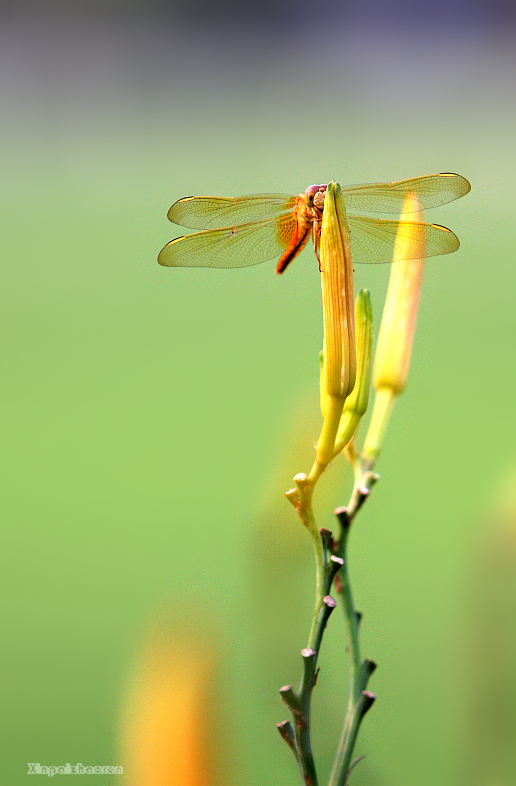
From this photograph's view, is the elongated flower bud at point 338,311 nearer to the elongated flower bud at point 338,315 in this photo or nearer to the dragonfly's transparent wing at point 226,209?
the elongated flower bud at point 338,315

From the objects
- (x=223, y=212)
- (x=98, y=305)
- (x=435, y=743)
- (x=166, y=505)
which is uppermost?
(x=98, y=305)

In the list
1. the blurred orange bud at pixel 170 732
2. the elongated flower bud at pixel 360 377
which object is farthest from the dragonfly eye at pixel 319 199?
the blurred orange bud at pixel 170 732

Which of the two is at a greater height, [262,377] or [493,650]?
[262,377]

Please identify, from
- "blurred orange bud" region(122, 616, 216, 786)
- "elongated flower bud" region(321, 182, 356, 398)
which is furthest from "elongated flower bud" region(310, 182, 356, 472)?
"blurred orange bud" region(122, 616, 216, 786)

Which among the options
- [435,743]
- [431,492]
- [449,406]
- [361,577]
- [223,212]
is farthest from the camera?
[449,406]

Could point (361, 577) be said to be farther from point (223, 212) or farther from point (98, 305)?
point (98, 305)

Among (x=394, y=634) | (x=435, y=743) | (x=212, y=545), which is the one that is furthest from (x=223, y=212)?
(x=212, y=545)

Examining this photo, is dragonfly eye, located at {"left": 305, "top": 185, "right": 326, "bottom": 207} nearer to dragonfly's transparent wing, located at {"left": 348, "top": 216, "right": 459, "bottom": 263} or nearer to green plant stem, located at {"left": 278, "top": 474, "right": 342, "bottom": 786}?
dragonfly's transparent wing, located at {"left": 348, "top": 216, "right": 459, "bottom": 263}
